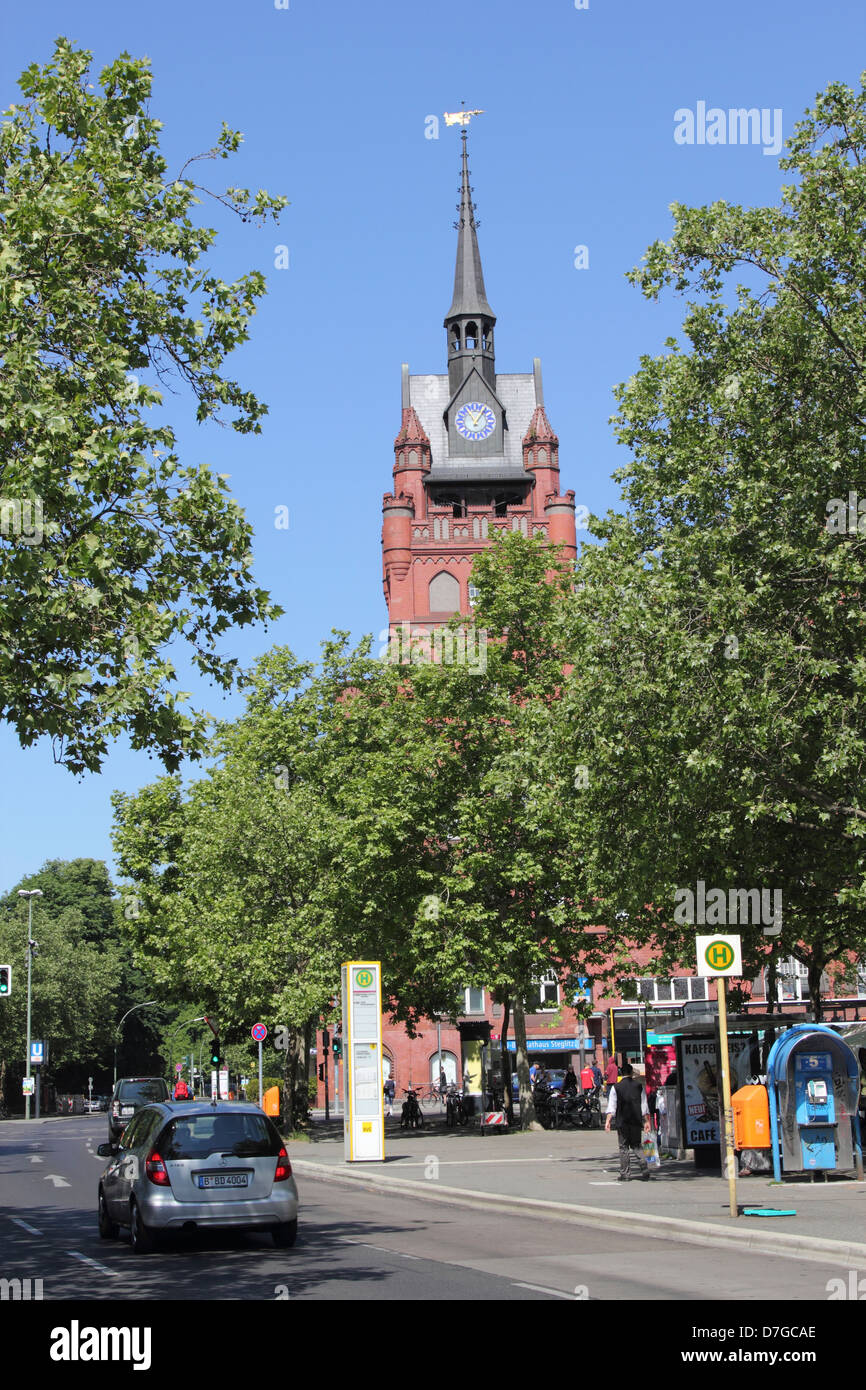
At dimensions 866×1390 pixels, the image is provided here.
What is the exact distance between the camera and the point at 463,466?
97.8 metres

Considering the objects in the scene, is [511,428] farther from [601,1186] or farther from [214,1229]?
[214,1229]

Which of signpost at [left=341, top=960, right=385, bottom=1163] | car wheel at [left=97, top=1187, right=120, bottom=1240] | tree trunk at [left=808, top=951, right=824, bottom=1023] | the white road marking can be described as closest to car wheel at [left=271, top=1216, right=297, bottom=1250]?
the white road marking

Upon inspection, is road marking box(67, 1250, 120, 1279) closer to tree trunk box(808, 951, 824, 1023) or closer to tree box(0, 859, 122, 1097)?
tree trunk box(808, 951, 824, 1023)

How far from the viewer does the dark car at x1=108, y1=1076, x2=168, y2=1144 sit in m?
41.7

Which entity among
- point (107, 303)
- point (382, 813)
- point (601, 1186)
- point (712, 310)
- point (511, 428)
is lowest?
point (601, 1186)

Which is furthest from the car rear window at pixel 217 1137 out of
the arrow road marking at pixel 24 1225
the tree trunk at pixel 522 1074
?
the tree trunk at pixel 522 1074

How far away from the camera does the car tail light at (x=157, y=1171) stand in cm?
1441

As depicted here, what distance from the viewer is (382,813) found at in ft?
129

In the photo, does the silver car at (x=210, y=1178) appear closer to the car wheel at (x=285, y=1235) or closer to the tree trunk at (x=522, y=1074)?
the car wheel at (x=285, y=1235)

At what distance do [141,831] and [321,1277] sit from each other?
54.7 meters

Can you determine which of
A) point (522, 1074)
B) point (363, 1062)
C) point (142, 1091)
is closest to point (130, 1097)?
point (142, 1091)

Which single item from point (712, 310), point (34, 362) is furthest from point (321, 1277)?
point (712, 310)

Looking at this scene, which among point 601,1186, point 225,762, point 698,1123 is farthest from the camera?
point 225,762

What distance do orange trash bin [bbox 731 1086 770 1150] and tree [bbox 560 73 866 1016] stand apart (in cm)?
309
